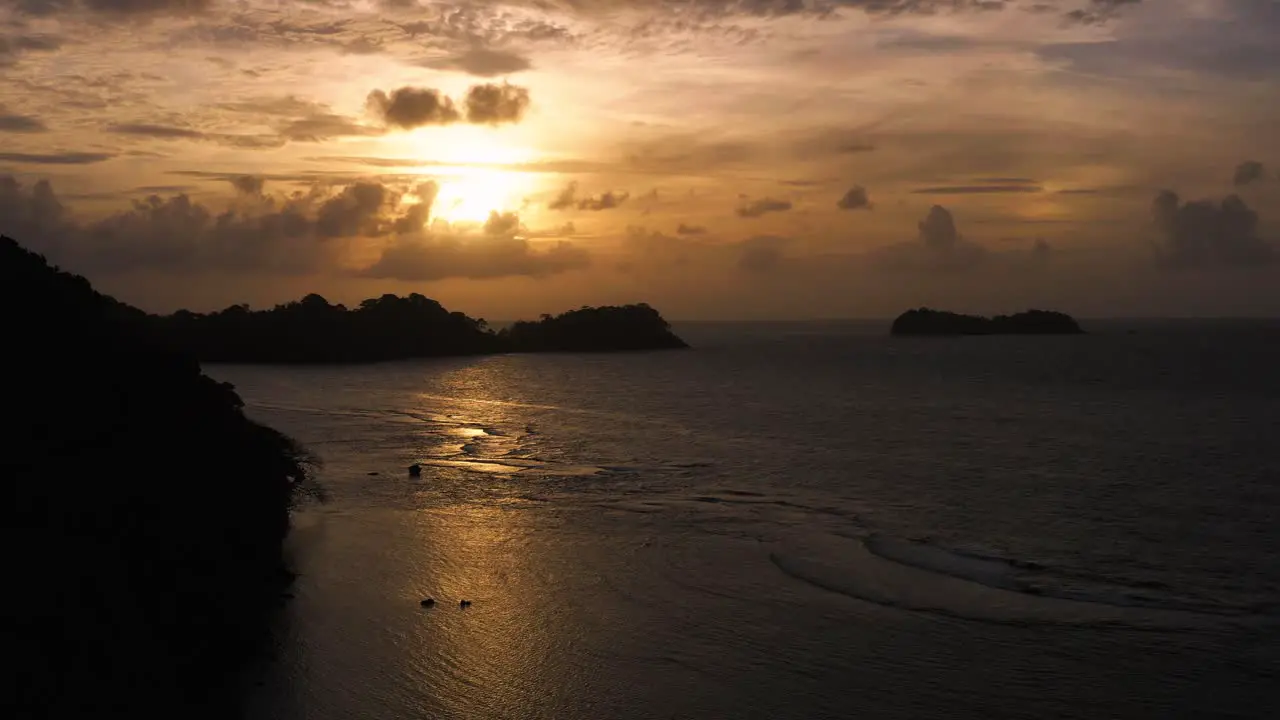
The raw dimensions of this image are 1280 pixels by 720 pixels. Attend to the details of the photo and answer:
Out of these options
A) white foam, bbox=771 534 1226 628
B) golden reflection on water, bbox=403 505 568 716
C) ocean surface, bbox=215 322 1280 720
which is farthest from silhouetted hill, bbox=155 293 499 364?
white foam, bbox=771 534 1226 628

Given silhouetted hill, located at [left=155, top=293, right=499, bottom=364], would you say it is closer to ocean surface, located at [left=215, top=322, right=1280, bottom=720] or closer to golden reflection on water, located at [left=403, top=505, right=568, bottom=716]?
ocean surface, located at [left=215, top=322, right=1280, bottom=720]

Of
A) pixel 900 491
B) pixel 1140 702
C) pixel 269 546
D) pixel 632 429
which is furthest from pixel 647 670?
pixel 632 429

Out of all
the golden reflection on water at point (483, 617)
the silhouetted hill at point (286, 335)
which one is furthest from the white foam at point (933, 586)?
the silhouetted hill at point (286, 335)

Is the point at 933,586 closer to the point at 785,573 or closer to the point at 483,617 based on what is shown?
the point at 785,573

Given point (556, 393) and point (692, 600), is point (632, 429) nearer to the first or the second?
point (556, 393)

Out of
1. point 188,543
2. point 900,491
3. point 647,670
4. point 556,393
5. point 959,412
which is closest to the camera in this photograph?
point 647,670

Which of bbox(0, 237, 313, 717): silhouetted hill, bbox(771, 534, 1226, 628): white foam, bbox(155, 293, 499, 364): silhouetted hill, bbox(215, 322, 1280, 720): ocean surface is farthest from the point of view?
bbox(155, 293, 499, 364): silhouetted hill
